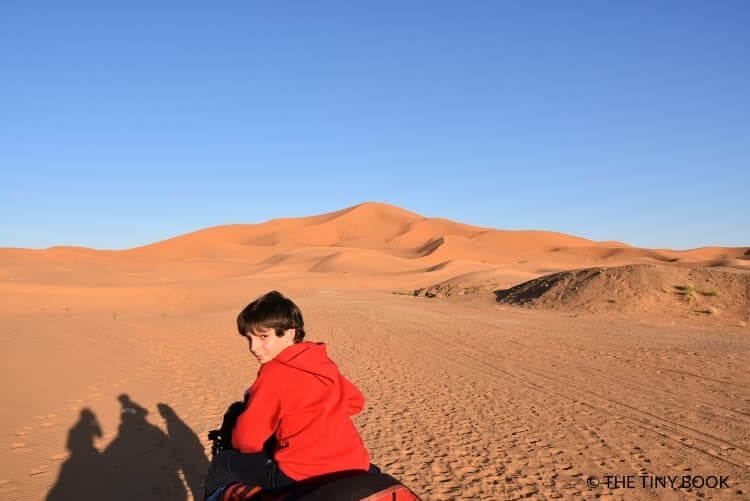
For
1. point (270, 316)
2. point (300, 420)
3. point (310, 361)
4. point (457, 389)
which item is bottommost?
point (457, 389)

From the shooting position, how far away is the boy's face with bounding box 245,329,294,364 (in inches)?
104

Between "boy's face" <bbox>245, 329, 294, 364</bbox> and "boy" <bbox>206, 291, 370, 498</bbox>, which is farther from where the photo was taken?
"boy's face" <bbox>245, 329, 294, 364</bbox>

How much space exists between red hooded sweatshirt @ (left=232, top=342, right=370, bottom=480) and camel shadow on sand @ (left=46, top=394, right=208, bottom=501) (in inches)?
102

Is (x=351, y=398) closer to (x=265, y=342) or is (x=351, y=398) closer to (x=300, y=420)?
(x=300, y=420)

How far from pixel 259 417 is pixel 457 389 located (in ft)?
21.2

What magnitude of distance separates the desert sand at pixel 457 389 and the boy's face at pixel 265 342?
2.47 meters

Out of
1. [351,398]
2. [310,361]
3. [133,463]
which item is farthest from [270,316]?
[133,463]

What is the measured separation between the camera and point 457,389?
8.34m

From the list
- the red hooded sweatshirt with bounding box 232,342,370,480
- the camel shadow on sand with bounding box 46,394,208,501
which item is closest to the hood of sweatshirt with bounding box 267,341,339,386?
the red hooded sweatshirt with bounding box 232,342,370,480

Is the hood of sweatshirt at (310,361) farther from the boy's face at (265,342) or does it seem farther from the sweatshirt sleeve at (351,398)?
the boy's face at (265,342)

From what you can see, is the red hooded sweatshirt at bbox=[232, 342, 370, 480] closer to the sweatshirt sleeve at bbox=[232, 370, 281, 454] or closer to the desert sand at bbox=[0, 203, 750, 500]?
the sweatshirt sleeve at bbox=[232, 370, 281, 454]

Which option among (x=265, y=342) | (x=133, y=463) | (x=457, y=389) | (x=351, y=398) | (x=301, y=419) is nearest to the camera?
(x=301, y=419)

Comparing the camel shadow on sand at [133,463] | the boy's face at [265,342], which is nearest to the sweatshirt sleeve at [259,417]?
the boy's face at [265,342]

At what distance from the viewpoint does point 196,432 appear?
239 inches
